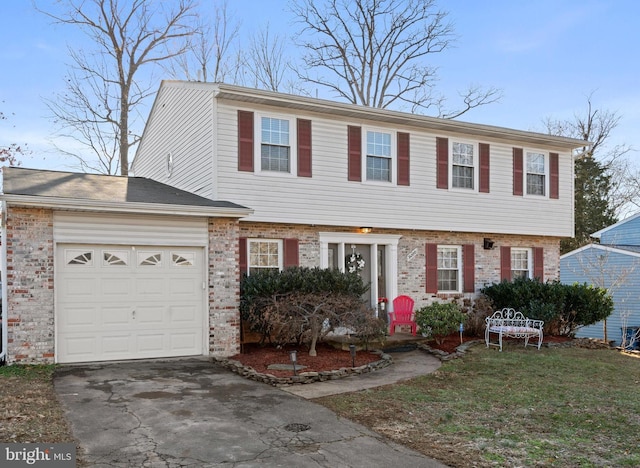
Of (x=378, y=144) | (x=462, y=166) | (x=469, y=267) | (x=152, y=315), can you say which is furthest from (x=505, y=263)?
(x=152, y=315)

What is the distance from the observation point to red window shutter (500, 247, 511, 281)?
1566cm

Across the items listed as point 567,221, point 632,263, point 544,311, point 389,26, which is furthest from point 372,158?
point 389,26

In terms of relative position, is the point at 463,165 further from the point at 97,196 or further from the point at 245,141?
the point at 97,196

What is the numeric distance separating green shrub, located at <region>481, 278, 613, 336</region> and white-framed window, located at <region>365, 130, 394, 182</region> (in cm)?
428

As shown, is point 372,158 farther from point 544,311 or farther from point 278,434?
point 278,434

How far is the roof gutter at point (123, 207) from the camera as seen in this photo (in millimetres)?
8977

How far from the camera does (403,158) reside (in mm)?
13969

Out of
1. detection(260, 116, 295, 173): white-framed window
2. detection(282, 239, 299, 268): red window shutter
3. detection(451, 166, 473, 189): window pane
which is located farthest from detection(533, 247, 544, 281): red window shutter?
detection(260, 116, 295, 173): white-framed window

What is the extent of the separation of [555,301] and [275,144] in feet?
26.4

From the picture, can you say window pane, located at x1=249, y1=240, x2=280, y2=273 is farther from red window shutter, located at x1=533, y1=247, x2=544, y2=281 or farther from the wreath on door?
red window shutter, located at x1=533, y1=247, x2=544, y2=281

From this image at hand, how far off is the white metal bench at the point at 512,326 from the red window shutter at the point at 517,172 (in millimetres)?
3501

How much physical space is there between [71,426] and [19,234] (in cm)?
438

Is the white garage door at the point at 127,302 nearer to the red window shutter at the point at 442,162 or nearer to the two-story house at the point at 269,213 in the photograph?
the two-story house at the point at 269,213

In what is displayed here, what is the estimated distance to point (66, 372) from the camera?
8.94m
